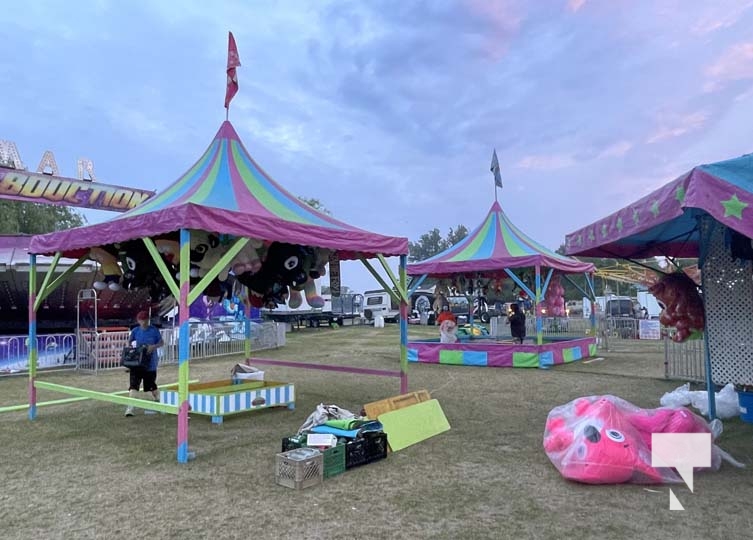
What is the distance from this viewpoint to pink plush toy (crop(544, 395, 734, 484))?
15.4ft

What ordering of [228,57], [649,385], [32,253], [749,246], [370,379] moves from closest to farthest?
[749,246] < [32,253] < [228,57] < [649,385] < [370,379]

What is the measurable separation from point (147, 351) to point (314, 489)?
163 inches

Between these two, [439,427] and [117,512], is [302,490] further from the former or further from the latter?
[439,427]

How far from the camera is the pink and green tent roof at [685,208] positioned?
401 cm

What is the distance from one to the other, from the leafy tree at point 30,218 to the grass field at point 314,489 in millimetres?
25526

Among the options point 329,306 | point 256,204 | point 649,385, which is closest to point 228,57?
point 256,204

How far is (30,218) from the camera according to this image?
3069cm

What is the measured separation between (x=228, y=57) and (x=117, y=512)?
6880mm

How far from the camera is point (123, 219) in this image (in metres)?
6.28

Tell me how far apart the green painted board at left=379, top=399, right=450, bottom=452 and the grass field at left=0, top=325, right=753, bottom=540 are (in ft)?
0.53

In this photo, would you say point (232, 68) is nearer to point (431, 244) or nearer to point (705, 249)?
point (705, 249)

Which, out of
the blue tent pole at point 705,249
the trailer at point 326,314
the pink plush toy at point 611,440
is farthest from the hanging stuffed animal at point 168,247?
the trailer at point 326,314

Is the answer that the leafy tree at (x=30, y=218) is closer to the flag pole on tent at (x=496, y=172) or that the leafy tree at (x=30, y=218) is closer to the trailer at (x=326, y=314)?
the trailer at (x=326, y=314)

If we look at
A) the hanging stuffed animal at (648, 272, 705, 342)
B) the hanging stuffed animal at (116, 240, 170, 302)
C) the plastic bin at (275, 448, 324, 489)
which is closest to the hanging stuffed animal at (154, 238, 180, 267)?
the hanging stuffed animal at (116, 240, 170, 302)
